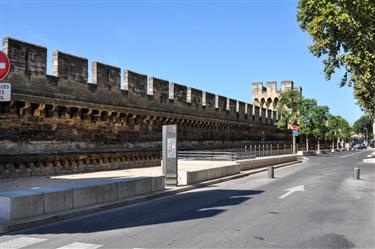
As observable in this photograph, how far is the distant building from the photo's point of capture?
6319 centimetres

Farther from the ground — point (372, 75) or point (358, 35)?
point (358, 35)

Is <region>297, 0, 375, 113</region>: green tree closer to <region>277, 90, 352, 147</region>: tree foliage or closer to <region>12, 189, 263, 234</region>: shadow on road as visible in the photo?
<region>12, 189, 263, 234</region>: shadow on road

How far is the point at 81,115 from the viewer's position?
63.8 feet

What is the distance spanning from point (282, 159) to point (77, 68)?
18600 millimetres

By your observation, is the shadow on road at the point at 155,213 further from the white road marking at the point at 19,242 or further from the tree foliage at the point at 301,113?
the tree foliage at the point at 301,113

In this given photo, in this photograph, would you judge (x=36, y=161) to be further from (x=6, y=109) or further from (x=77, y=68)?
(x=77, y=68)

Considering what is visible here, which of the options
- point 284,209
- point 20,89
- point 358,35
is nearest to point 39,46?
point 20,89

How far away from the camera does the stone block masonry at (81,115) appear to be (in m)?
16.0

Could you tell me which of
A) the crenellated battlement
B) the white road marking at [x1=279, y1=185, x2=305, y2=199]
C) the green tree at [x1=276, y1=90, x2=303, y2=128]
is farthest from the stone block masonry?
the green tree at [x1=276, y1=90, x2=303, y2=128]

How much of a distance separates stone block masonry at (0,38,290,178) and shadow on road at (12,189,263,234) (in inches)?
291

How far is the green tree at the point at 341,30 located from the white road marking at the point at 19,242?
15738mm

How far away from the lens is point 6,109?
15602mm

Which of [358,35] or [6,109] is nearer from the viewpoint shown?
[6,109]

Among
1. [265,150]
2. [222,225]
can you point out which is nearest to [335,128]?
[265,150]
